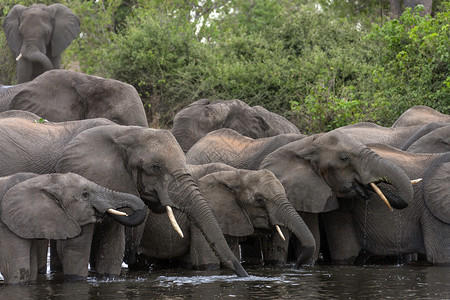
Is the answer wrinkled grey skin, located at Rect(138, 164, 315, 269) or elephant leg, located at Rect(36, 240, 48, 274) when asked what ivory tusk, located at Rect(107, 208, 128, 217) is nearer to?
elephant leg, located at Rect(36, 240, 48, 274)

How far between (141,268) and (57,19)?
28.5 ft

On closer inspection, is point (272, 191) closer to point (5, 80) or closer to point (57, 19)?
point (57, 19)

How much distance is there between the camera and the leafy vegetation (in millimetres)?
16781

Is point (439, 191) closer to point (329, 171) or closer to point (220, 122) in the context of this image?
point (329, 171)

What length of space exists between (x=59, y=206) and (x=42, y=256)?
140 cm

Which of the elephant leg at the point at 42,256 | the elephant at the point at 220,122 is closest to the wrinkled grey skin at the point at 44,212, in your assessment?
the elephant leg at the point at 42,256

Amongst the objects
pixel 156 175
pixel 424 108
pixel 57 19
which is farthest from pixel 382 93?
pixel 156 175

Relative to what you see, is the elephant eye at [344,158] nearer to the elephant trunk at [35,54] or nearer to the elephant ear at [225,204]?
the elephant ear at [225,204]

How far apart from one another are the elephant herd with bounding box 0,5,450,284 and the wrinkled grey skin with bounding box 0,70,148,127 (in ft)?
0.05

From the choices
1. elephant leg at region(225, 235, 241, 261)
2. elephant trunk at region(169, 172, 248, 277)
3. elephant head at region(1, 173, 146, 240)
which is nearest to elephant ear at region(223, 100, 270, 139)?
elephant leg at region(225, 235, 241, 261)

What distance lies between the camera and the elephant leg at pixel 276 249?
10861mm

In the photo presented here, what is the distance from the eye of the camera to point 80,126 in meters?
10.4

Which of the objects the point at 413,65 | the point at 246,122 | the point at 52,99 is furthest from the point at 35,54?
the point at 413,65

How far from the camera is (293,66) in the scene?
70.1ft
